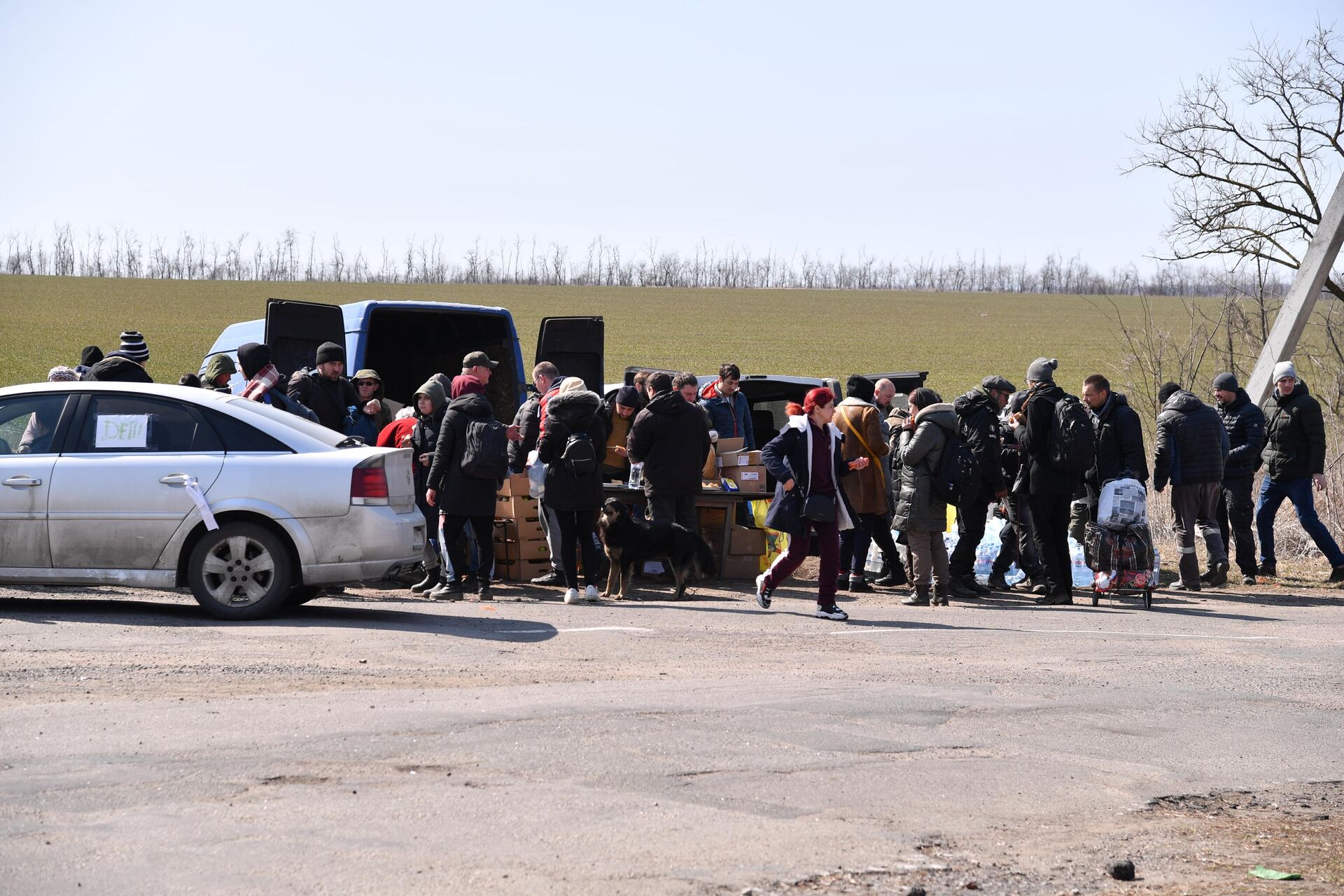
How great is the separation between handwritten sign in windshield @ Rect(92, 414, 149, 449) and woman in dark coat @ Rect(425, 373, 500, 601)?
2.39m

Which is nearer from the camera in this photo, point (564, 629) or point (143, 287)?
point (564, 629)

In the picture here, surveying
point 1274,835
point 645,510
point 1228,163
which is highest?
point 1228,163

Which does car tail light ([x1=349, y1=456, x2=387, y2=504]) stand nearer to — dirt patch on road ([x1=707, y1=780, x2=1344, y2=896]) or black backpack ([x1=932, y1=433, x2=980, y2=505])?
black backpack ([x1=932, y1=433, x2=980, y2=505])

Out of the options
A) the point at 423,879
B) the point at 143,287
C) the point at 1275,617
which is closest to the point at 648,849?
the point at 423,879

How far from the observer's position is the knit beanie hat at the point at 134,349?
12.9 metres

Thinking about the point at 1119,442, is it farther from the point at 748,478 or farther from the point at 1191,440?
the point at 748,478

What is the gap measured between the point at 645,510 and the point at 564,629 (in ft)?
13.1

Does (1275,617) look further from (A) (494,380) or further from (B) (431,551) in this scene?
Answer: (A) (494,380)

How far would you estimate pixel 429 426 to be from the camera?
11.7m

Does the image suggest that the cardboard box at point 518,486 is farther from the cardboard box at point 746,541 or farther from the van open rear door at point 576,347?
the van open rear door at point 576,347

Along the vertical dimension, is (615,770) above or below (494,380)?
below

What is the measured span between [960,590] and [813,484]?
3089 mm

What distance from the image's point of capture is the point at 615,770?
5648 millimetres

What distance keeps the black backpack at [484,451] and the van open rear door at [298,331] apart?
4125 mm
